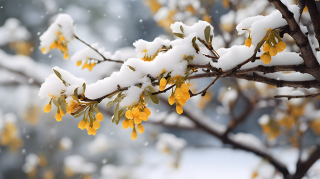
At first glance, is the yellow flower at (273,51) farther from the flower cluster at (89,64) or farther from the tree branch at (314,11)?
the flower cluster at (89,64)

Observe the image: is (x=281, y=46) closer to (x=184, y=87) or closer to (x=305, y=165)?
(x=184, y=87)

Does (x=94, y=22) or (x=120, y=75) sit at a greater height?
(x=94, y=22)

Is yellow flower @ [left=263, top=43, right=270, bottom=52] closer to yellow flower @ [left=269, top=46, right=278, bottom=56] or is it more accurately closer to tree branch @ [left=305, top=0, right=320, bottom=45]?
yellow flower @ [left=269, top=46, right=278, bottom=56]

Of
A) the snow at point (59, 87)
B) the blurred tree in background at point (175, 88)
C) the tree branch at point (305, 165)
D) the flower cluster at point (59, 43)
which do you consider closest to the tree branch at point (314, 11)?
the blurred tree in background at point (175, 88)

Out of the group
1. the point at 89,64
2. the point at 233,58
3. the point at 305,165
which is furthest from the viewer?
the point at 305,165

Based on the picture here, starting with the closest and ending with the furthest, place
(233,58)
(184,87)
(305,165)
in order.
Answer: (184,87) < (233,58) < (305,165)

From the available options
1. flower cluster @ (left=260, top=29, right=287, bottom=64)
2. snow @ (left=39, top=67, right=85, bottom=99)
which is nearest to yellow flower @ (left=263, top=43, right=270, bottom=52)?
flower cluster @ (left=260, top=29, right=287, bottom=64)

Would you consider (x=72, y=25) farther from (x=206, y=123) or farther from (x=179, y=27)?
(x=206, y=123)

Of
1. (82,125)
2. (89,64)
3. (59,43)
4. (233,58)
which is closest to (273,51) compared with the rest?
(233,58)

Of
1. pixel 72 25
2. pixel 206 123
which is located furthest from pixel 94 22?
pixel 72 25
